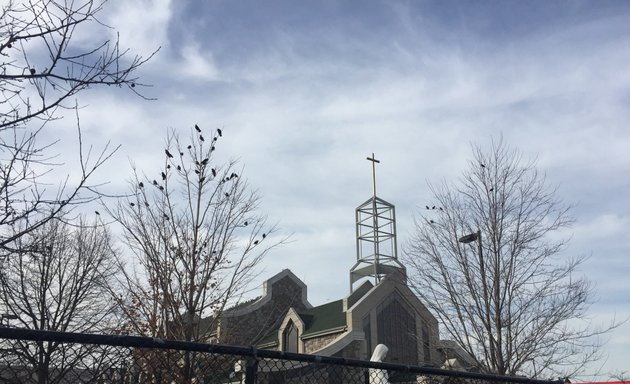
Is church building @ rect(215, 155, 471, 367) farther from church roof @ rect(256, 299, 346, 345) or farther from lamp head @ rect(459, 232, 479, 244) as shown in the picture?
lamp head @ rect(459, 232, 479, 244)

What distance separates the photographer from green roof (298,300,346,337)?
77.5 ft

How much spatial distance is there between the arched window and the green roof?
0.64m

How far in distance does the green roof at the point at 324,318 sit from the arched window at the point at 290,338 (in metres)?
0.64

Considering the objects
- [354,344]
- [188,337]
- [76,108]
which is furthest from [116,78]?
[354,344]

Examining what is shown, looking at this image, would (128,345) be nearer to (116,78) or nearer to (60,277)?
(116,78)

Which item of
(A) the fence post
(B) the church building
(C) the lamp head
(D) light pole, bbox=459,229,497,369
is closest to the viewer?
(A) the fence post

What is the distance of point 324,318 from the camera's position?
25031mm

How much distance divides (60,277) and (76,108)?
15.9 meters

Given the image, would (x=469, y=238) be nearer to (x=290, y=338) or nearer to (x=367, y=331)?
(x=367, y=331)

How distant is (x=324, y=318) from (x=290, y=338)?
5.91 ft

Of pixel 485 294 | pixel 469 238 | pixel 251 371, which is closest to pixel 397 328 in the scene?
pixel 469 238

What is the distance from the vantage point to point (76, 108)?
4754 millimetres

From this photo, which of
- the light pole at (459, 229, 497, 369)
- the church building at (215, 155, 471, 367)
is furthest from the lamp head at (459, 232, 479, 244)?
the church building at (215, 155, 471, 367)

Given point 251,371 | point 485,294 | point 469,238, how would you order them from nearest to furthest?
point 251,371, point 485,294, point 469,238
